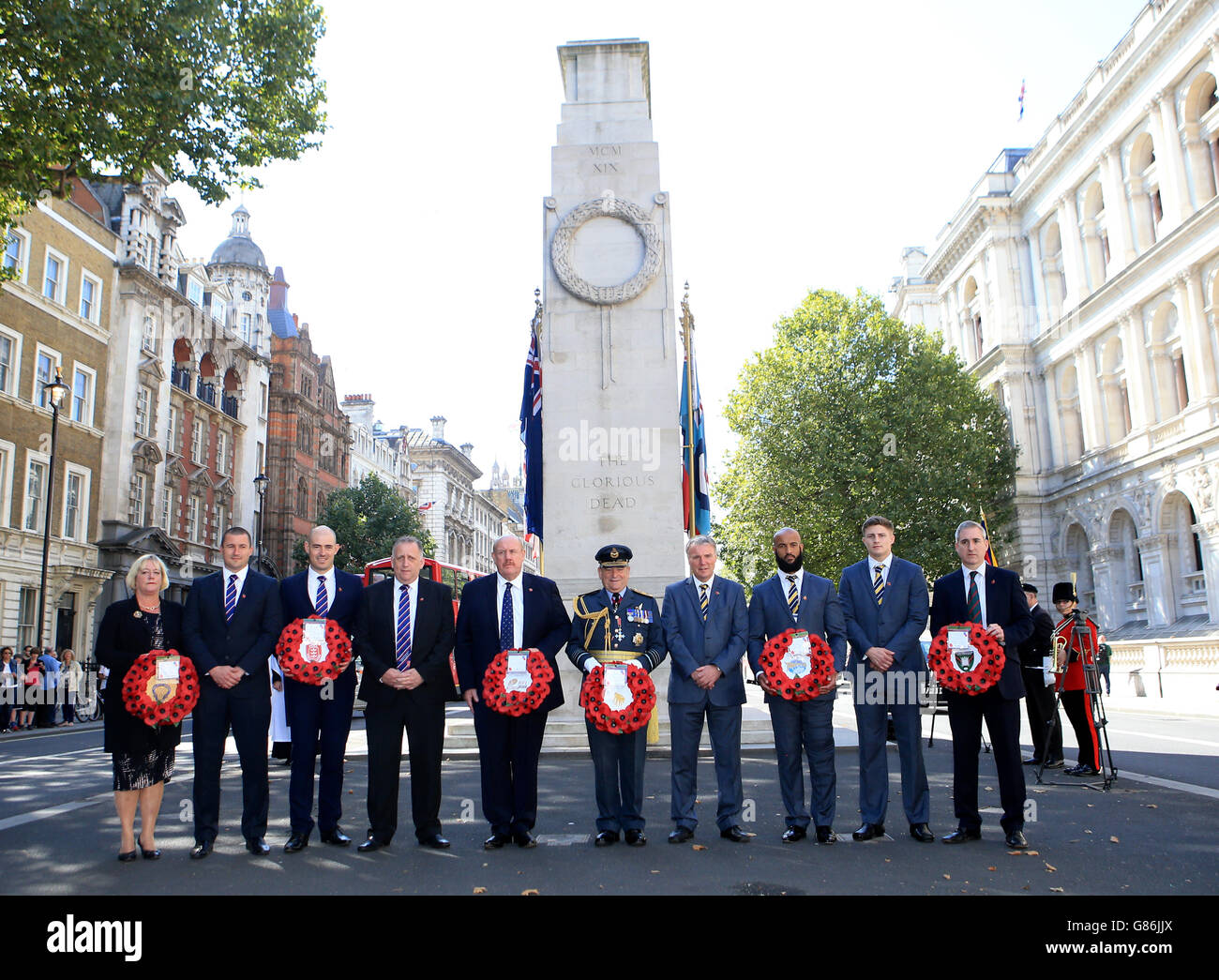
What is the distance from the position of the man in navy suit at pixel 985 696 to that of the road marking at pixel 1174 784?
3.33 metres

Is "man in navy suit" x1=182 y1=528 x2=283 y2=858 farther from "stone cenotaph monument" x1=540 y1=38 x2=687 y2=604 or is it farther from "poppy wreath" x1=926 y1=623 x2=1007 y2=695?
"stone cenotaph monument" x1=540 y1=38 x2=687 y2=604

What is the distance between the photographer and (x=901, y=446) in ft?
129

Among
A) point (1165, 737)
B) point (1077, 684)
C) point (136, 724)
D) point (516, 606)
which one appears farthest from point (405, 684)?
point (1165, 737)

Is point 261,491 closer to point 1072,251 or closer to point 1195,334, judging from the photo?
point 1195,334

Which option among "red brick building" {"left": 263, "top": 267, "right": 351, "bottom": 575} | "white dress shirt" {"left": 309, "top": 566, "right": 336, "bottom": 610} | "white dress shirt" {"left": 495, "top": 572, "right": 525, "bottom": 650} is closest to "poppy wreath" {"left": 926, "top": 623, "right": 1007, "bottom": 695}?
"white dress shirt" {"left": 495, "top": 572, "right": 525, "bottom": 650}

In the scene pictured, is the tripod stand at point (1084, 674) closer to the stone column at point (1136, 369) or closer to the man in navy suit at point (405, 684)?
the man in navy suit at point (405, 684)

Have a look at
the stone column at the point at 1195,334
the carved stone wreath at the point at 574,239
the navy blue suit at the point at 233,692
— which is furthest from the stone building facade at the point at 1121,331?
the navy blue suit at the point at 233,692

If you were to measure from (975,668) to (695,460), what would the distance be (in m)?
7.69

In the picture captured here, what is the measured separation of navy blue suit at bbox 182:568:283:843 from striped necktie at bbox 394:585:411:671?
2.86 feet

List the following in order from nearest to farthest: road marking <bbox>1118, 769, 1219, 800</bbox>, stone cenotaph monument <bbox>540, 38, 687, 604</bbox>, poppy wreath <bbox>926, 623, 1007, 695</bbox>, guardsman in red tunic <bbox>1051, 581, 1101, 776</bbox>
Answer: poppy wreath <bbox>926, 623, 1007, 695</bbox>, road marking <bbox>1118, 769, 1219, 800</bbox>, guardsman in red tunic <bbox>1051, 581, 1101, 776</bbox>, stone cenotaph monument <bbox>540, 38, 687, 604</bbox>

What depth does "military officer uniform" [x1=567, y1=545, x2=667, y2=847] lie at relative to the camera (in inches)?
271

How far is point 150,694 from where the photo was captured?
21.1 ft

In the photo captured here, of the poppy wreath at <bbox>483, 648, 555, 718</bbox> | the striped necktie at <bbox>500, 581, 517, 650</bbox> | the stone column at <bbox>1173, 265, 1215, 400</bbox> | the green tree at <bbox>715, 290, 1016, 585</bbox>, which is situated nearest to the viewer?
the poppy wreath at <bbox>483, 648, 555, 718</bbox>
